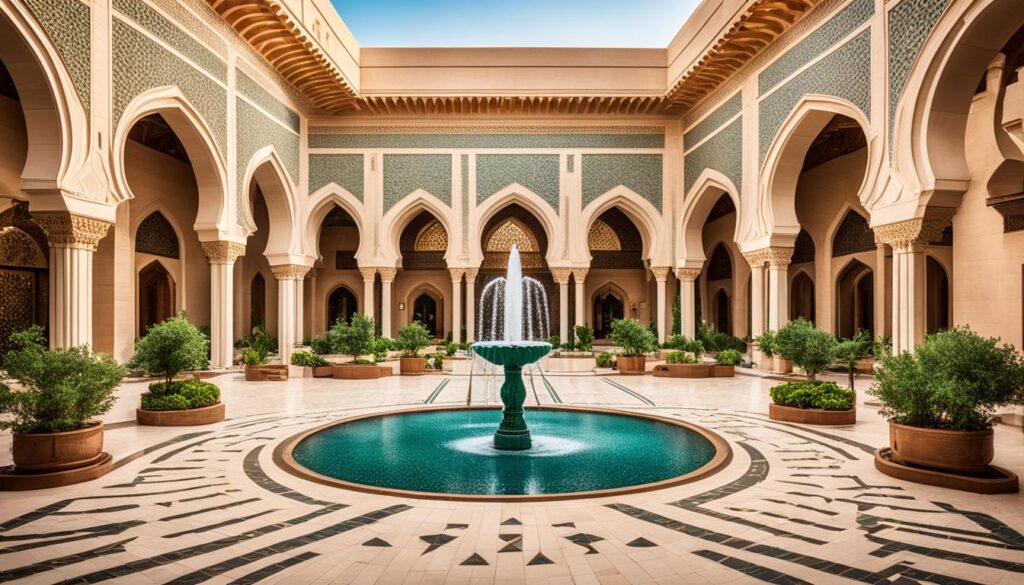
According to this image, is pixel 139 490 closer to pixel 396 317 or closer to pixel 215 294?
pixel 215 294

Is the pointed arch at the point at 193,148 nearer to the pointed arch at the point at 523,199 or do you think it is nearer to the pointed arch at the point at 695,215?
the pointed arch at the point at 523,199

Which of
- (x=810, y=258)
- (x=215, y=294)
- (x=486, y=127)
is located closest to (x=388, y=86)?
(x=486, y=127)

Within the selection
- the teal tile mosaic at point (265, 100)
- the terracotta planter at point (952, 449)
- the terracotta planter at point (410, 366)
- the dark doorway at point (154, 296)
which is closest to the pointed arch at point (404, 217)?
the teal tile mosaic at point (265, 100)

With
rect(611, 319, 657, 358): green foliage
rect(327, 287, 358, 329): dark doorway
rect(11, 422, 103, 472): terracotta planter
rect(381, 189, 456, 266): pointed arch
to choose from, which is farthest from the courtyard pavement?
rect(327, 287, 358, 329): dark doorway

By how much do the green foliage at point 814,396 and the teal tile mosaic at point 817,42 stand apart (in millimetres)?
5407

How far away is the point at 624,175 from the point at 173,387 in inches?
463

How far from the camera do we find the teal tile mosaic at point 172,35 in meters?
8.62

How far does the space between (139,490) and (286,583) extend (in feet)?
6.71

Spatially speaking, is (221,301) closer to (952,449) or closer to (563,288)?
(563,288)

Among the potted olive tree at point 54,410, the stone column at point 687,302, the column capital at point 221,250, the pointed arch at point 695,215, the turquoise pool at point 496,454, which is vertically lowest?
the turquoise pool at point 496,454

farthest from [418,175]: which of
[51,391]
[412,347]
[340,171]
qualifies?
[51,391]

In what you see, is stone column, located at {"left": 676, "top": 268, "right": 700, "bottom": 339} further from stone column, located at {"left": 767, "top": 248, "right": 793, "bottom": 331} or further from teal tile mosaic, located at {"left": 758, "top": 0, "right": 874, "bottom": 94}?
teal tile mosaic, located at {"left": 758, "top": 0, "right": 874, "bottom": 94}

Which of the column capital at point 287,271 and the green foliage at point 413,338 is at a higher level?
the column capital at point 287,271

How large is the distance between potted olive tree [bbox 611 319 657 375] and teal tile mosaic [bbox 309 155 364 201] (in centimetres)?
744
